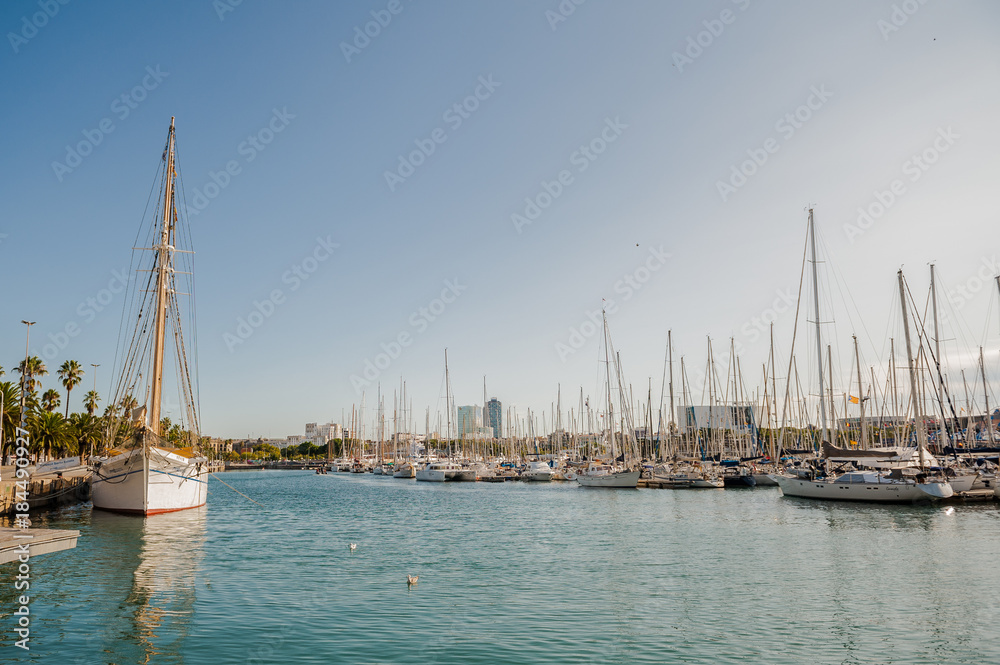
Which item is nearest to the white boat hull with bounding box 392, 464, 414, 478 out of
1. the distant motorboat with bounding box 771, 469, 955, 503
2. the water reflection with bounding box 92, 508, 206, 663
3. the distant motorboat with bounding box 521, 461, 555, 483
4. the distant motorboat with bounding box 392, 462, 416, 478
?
the distant motorboat with bounding box 392, 462, 416, 478

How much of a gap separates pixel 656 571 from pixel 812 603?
6.03 meters

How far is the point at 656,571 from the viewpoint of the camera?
22.8 metres

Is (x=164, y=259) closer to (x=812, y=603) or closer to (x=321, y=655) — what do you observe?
(x=321, y=655)

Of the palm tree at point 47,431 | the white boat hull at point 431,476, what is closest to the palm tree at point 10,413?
the palm tree at point 47,431

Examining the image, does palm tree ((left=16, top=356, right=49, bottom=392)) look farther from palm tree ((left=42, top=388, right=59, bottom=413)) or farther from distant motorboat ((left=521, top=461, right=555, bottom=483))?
distant motorboat ((left=521, top=461, right=555, bottom=483))

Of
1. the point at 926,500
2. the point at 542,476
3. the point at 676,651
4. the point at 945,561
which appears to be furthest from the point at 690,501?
the point at 676,651

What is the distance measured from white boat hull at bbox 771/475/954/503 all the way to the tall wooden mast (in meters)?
49.1

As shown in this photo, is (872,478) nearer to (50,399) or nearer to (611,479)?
(611,479)

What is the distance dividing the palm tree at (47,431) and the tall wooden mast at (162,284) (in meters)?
29.6

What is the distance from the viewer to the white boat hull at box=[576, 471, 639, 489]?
2653 inches

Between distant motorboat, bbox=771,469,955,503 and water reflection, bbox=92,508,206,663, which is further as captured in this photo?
distant motorboat, bbox=771,469,955,503

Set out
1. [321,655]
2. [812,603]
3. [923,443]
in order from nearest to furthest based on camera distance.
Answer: [321,655], [812,603], [923,443]

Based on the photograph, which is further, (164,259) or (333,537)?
(164,259)

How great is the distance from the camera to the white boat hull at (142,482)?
121ft
